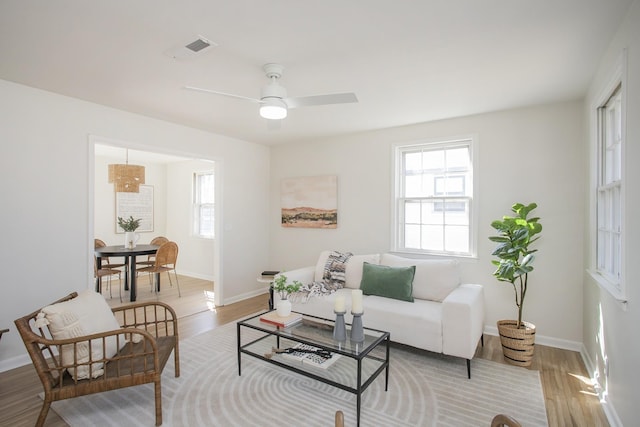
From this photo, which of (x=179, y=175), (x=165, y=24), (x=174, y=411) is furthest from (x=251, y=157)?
(x=174, y=411)

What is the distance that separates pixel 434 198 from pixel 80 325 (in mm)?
3774

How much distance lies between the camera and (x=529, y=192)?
356cm

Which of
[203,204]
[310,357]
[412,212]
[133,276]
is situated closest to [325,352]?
[310,357]

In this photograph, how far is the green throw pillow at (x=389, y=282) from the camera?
11.4 feet

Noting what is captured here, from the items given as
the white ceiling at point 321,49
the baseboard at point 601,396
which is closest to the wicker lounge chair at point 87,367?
the white ceiling at point 321,49

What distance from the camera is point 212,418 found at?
224 centimetres

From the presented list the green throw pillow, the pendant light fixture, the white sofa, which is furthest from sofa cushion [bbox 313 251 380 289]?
the pendant light fixture

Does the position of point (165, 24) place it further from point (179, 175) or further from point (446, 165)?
point (179, 175)

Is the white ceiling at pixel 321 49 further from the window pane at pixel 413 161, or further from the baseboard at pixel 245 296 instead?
the baseboard at pixel 245 296

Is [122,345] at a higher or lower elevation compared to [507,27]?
lower

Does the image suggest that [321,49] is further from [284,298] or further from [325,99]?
[284,298]

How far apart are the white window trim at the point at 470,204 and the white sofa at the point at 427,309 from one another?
439 mm

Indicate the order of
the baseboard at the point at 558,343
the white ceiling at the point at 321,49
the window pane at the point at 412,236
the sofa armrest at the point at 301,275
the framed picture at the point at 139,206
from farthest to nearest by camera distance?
the framed picture at the point at 139,206 < the window pane at the point at 412,236 < the sofa armrest at the point at 301,275 < the baseboard at the point at 558,343 < the white ceiling at the point at 321,49

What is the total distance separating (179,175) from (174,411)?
19.5ft
